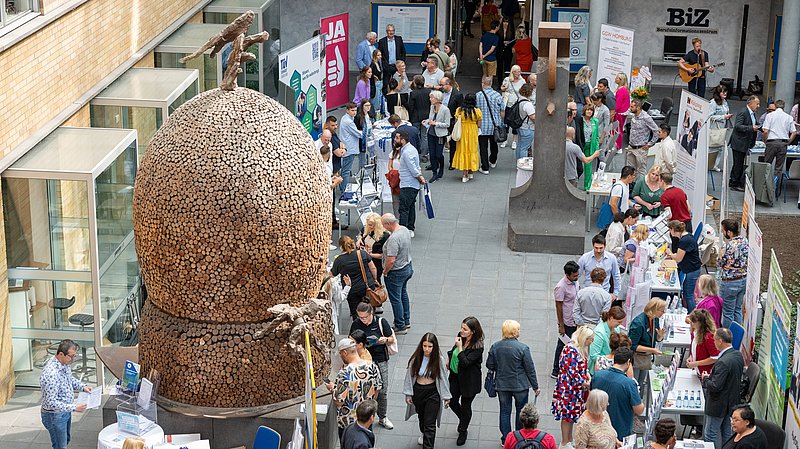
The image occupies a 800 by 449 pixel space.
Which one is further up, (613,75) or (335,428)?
(613,75)

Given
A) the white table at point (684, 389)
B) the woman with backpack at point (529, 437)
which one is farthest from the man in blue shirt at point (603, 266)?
the woman with backpack at point (529, 437)

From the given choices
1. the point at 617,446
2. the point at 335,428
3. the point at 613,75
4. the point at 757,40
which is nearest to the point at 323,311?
the point at 335,428

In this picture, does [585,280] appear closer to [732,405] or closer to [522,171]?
[732,405]

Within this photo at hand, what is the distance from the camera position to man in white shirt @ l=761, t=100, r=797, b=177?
1986 centimetres

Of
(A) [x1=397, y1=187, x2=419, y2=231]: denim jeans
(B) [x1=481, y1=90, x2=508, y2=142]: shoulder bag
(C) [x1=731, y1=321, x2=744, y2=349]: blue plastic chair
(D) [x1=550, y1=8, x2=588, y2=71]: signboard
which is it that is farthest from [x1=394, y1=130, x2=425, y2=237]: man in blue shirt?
(D) [x1=550, y1=8, x2=588, y2=71]: signboard

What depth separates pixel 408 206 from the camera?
1764 centimetres

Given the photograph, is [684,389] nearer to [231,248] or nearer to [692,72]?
[231,248]

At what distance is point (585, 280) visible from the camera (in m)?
13.9

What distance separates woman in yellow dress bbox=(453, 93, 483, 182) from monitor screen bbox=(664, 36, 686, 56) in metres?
8.40

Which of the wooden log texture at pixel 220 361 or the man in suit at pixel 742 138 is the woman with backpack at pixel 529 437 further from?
the man in suit at pixel 742 138

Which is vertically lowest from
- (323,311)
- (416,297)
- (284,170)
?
(416,297)

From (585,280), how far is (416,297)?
2778mm

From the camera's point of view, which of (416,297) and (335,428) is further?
(416,297)

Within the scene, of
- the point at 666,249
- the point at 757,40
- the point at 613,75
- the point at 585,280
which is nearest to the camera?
the point at 585,280
